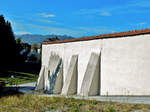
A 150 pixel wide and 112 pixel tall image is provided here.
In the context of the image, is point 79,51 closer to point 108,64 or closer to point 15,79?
point 108,64

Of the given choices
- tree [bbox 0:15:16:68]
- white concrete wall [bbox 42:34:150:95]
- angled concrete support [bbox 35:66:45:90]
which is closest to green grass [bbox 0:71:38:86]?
tree [bbox 0:15:16:68]

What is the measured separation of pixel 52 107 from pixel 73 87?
25.5 feet

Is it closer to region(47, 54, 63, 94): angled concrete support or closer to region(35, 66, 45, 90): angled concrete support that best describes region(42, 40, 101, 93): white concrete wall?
region(47, 54, 63, 94): angled concrete support

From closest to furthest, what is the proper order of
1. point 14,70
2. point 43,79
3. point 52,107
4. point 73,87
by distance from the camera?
point 52,107 → point 73,87 → point 43,79 → point 14,70

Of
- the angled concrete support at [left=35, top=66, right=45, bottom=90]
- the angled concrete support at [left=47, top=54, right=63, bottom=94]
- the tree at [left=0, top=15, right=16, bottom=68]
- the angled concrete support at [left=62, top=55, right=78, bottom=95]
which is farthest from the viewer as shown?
the tree at [left=0, top=15, right=16, bottom=68]

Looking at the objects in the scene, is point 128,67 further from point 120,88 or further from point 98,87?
point 98,87

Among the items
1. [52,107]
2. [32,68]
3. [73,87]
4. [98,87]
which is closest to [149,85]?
[98,87]

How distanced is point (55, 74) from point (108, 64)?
8214 millimetres

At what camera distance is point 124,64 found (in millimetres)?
10445

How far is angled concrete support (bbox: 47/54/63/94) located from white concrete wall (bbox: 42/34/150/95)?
491 cm

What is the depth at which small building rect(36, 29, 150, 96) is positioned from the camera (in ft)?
31.4

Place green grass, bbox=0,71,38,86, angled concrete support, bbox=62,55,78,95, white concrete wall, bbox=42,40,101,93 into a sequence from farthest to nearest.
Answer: green grass, bbox=0,71,38,86 → angled concrete support, bbox=62,55,78,95 → white concrete wall, bbox=42,40,101,93

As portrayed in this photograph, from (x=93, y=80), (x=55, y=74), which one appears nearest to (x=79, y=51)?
(x=93, y=80)

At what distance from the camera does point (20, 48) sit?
50156mm
